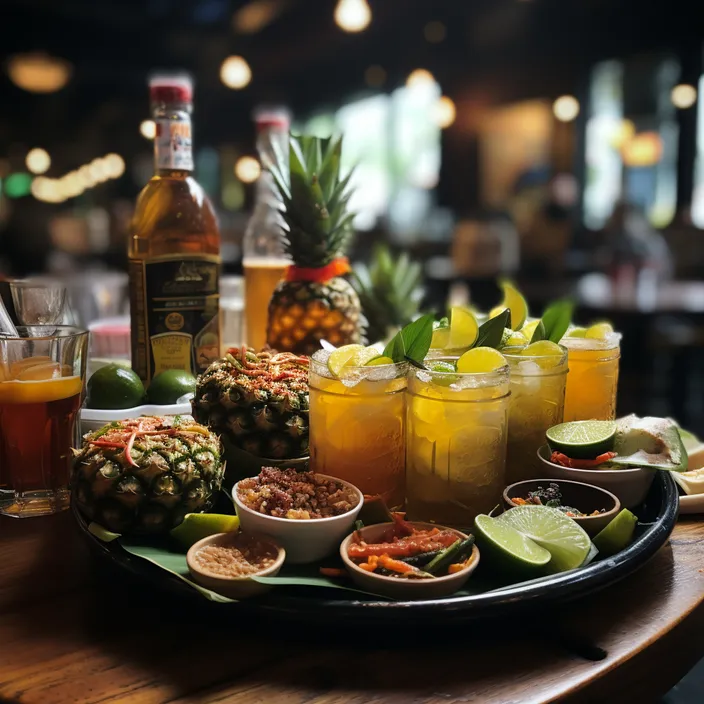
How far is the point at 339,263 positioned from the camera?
1949 millimetres

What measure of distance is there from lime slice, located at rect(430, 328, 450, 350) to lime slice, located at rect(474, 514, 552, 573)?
460 mm

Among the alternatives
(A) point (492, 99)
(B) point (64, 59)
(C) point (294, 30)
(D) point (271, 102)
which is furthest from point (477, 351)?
(D) point (271, 102)

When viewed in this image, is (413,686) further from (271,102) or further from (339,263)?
(271,102)

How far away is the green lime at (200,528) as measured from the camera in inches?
42.1

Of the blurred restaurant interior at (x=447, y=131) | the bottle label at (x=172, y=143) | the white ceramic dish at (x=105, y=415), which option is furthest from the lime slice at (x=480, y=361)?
the blurred restaurant interior at (x=447, y=131)

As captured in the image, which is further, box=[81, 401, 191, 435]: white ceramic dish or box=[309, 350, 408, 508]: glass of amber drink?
box=[81, 401, 191, 435]: white ceramic dish

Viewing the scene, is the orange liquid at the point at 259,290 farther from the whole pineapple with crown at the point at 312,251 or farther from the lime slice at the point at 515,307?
the lime slice at the point at 515,307

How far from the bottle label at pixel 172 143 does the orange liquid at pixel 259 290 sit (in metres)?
0.49

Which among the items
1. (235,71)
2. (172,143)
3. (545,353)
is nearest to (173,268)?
(172,143)

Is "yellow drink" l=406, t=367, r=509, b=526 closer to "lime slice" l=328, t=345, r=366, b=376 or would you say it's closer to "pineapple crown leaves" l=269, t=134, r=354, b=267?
"lime slice" l=328, t=345, r=366, b=376

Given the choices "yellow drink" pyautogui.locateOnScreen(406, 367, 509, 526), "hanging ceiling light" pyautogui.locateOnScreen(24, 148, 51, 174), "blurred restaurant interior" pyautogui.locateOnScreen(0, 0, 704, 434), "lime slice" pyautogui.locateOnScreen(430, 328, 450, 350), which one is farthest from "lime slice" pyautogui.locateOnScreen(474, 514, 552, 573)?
"hanging ceiling light" pyautogui.locateOnScreen(24, 148, 51, 174)

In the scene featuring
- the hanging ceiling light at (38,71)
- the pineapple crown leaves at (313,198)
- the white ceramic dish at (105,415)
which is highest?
the hanging ceiling light at (38,71)

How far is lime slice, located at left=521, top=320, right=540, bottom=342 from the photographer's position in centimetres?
144

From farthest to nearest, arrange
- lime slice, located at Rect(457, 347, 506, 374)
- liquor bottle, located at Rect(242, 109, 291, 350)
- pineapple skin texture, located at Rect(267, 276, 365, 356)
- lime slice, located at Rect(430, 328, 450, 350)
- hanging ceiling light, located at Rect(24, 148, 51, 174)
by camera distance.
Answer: hanging ceiling light, located at Rect(24, 148, 51, 174), liquor bottle, located at Rect(242, 109, 291, 350), pineapple skin texture, located at Rect(267, 276, 365, 356), lime slice, located at Rect(430, 328, 450, 350), lime slice, located at Rect(457, 347, 506, 374)
